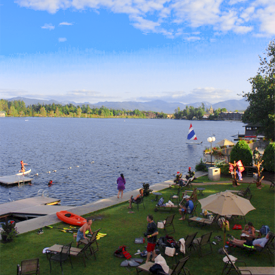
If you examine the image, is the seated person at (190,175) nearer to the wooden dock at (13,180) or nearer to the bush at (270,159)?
the bush at (270,159)

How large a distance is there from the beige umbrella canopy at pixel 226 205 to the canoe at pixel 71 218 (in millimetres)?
6739

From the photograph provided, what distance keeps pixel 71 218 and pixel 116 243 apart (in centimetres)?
391

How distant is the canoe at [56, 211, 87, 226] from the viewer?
14.1 meters

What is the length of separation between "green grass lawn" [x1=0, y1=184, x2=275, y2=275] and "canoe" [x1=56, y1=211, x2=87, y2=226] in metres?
0.38

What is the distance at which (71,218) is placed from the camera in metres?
14.3

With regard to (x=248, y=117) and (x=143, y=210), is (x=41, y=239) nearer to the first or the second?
(x=143, y=210)

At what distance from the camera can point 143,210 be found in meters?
16.2

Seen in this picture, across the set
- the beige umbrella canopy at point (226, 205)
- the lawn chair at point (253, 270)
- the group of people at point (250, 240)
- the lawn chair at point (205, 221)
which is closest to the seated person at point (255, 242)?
the group of people at point (250, 240)

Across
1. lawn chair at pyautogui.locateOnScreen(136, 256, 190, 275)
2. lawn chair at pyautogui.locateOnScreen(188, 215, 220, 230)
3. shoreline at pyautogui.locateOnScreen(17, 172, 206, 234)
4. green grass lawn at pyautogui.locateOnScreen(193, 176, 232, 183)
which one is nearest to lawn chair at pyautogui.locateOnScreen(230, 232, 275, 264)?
lawn chair at pyautogui.locateOnScreen(188, 215, 220, 230)

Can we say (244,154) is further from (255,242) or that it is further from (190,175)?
(255,242)

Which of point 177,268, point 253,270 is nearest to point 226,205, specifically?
point 253,270

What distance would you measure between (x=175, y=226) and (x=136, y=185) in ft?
57.1

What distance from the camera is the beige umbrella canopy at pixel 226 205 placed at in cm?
1027

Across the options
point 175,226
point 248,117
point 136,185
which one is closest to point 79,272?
point 175,226
